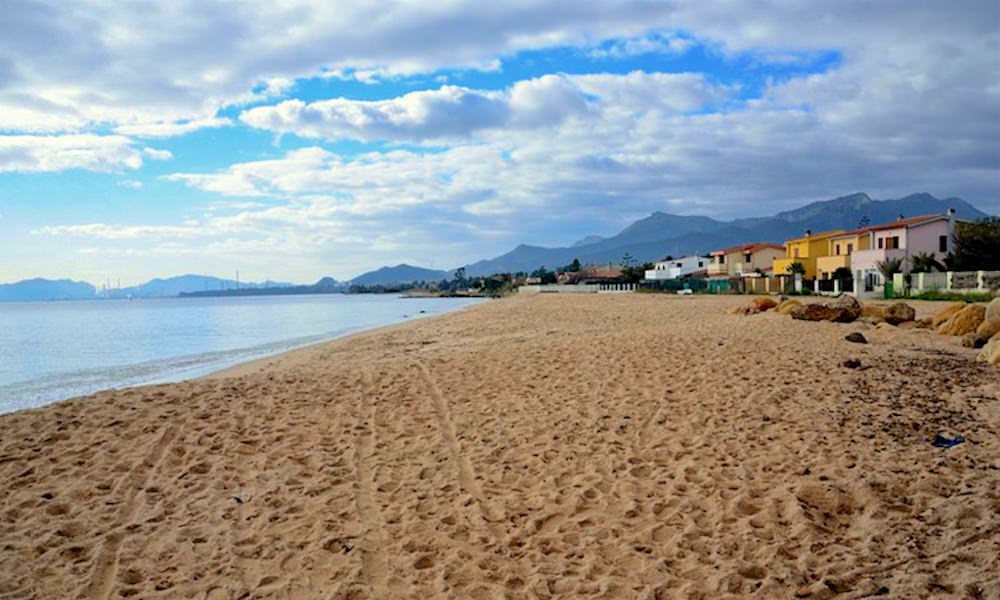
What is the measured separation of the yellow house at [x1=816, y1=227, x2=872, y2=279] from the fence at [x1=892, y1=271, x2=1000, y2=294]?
13.6m

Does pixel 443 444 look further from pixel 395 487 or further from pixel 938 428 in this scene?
pixel 938 428

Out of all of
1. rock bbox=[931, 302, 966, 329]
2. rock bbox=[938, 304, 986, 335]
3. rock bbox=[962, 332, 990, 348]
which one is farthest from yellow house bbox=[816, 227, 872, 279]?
rock bbox=[962, 332, 990, 348]

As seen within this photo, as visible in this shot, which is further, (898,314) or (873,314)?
(873,314)

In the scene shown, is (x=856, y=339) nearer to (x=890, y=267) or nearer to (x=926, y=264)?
(x=926, y=264)

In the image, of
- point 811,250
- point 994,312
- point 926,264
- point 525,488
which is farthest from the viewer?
point 811,250

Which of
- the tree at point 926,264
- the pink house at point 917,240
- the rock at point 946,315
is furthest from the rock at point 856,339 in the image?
the pink house at point 917,240

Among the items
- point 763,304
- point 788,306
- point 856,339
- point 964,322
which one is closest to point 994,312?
point 964,322

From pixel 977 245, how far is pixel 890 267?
5282mm

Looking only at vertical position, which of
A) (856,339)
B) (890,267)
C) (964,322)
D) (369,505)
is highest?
(890,267)

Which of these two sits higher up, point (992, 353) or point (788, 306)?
point (788, 306)

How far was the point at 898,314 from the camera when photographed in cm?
1788

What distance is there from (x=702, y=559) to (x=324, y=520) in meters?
3.02

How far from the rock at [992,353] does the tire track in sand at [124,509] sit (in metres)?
12.1

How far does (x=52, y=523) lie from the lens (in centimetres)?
562
